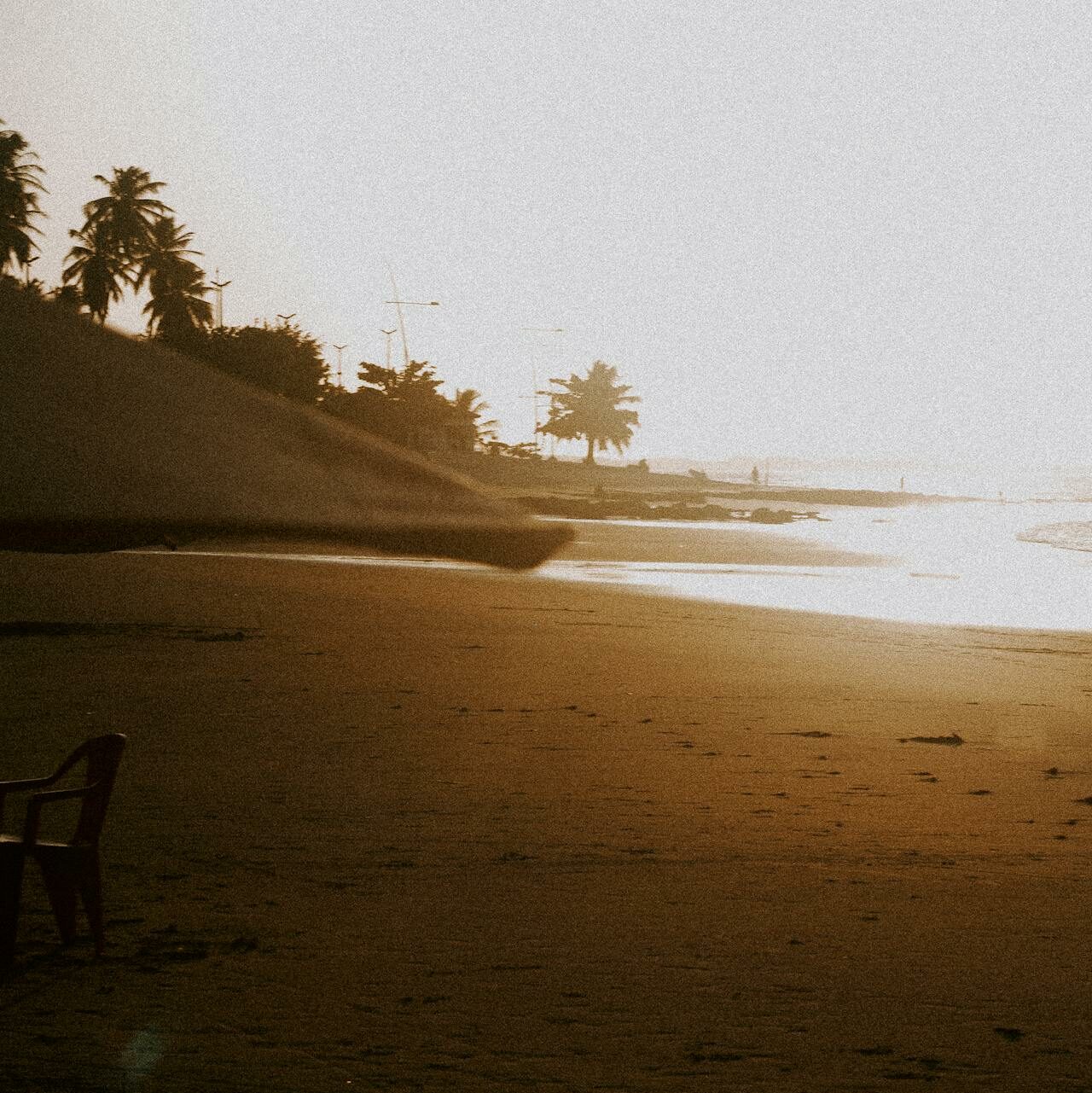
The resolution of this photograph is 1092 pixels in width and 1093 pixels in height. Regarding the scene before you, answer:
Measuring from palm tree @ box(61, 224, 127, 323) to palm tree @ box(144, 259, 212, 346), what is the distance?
2.02m

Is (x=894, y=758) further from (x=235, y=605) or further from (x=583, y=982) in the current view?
(x=235, y=605)

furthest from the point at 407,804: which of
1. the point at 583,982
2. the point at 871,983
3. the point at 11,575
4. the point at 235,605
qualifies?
the point at 11,575

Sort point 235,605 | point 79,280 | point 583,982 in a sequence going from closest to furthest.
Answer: point 583,982
point 235,605
point 79,280

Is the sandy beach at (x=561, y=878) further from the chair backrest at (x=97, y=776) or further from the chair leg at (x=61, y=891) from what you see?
the chair backrest at (x=97, y=776)

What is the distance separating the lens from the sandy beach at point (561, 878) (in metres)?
4.77

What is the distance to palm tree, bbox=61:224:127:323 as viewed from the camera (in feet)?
163

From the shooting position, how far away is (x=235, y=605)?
19.1m

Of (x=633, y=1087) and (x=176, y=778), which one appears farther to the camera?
(x=176, y=778)

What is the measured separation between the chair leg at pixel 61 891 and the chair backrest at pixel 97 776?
5.4 inches

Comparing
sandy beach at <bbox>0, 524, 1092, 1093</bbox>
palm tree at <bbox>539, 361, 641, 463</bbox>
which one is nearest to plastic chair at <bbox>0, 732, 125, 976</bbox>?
sandy beach at <bbox>0, 524, 1092, 1093</bbox>

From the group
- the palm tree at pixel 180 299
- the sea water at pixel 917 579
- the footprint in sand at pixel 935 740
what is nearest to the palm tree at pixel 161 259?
the palm tree at pixel 180 299

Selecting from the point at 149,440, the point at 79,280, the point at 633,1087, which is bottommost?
the point at 633,1087

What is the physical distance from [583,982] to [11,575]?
18423mm

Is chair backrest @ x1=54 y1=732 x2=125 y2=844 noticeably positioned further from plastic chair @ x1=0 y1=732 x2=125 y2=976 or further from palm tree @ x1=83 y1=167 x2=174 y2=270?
palm tree @ x1=83 y1=167 x2=174 y2=270
